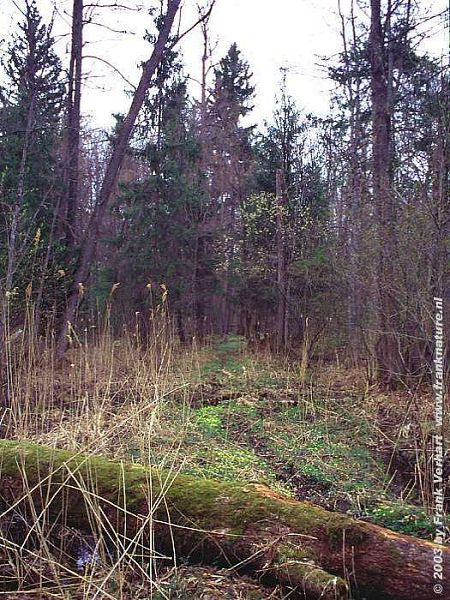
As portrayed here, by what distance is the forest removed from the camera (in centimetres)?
250

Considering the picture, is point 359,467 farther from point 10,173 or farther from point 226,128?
point 226,128

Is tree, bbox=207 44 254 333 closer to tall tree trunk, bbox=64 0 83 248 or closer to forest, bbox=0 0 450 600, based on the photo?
forest, bbox=0 0 450 600

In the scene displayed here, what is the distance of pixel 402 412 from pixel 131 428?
3.01 metres

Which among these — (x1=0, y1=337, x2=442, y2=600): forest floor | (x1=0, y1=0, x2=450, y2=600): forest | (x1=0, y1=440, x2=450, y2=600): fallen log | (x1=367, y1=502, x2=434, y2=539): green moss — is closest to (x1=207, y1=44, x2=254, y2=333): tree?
(x1=0, y1=0, x2=450, y2=600): forest

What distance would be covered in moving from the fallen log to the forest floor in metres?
0.11

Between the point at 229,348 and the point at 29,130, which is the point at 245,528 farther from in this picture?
the point at 229,348

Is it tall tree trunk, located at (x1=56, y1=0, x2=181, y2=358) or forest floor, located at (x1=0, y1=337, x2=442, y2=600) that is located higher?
tall tree trunk, located at (x1=56, y1=0, x2=181, y2=358)

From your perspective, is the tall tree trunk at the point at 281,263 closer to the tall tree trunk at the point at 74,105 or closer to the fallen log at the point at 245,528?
the tall tree trunk at the point at 74,105

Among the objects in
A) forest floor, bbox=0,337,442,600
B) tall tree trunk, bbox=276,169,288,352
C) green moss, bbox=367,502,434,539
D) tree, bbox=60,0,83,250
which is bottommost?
green moss, bbox=367,502,434,539

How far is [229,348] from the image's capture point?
36.8 ft

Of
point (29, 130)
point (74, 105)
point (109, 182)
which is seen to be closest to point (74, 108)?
point (74, 105)

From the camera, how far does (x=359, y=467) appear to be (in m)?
4.51

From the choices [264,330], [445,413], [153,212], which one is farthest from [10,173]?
[445,413]

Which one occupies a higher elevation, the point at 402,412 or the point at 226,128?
the point at 226,128
